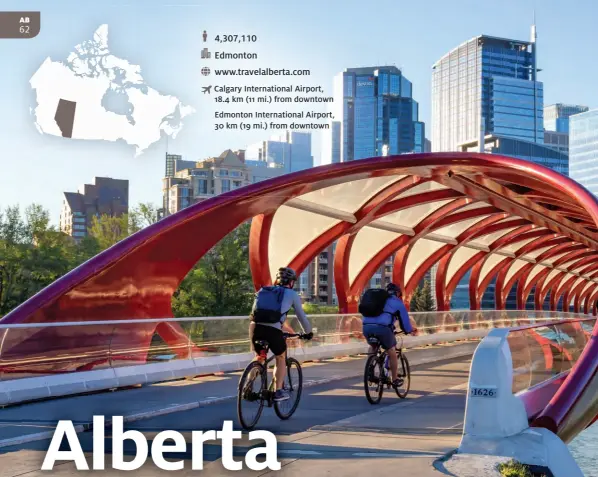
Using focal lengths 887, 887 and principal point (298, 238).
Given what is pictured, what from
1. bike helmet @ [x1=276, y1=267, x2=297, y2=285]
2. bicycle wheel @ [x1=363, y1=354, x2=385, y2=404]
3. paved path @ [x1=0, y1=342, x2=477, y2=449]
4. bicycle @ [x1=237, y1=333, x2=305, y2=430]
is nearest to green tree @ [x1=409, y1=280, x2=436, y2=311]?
paved path @ [x1=0, y1=342, x2=477, y2=449]

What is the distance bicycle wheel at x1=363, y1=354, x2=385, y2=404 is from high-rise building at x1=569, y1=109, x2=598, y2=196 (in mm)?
169709

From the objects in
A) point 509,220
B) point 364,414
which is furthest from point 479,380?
point 509,220

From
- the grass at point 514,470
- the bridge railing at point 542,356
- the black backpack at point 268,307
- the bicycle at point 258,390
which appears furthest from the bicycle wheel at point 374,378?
the grass at point 514,470

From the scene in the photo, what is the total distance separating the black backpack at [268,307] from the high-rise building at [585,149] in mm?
172709

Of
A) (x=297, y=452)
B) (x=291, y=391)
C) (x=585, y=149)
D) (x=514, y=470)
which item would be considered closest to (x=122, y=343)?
(x=291, y=391)

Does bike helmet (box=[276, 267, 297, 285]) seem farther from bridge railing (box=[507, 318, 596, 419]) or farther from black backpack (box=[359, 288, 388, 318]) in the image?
black backpack (box=[359, 288, 388, 318])

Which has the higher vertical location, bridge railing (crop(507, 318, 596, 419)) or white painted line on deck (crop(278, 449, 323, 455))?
bridge railing (crop(507, 318, 596, 419))

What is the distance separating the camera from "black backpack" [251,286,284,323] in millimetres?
A: 9352

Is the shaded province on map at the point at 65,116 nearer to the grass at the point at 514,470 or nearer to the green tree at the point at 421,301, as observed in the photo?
the grass at the point at 514,470

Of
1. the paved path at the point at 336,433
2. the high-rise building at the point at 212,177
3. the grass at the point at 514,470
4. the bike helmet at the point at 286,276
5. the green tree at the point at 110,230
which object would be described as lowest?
the paved path at the point at 336,433

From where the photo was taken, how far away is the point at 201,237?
19.9 metres

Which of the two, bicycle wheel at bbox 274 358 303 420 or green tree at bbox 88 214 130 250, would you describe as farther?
green tree at bbox 88 214 130 250

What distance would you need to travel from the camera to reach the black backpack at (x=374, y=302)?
40.0ft

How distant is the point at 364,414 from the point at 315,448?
266 centimetres
